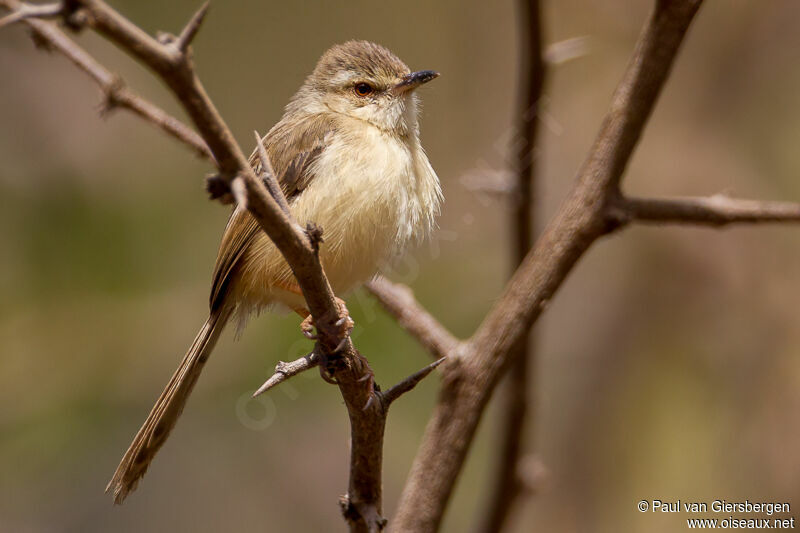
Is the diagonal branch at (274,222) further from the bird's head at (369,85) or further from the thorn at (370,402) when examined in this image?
the bird's head at (369,85)

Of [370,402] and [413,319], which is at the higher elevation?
[370,402]

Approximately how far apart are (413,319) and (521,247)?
835mm

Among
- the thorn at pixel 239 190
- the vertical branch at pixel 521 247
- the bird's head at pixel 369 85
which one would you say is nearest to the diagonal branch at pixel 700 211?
the vertical branch at pixel 521 247

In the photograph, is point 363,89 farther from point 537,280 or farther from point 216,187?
point 216,187

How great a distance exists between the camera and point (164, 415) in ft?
9.97

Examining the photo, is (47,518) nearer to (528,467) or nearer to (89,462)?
(89,462)

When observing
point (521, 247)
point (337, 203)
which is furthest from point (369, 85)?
point (521, 247)

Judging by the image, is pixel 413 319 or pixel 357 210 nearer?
pixel 357 210

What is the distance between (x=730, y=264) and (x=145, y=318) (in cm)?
426

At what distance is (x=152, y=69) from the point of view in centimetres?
148

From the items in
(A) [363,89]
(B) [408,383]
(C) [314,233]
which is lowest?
(B) [408,383]

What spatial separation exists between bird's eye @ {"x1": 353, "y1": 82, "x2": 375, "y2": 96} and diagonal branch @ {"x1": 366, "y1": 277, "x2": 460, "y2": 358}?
89 centimetres

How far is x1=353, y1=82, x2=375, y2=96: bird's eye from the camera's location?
12.4ft

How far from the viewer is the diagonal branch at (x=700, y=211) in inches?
113
